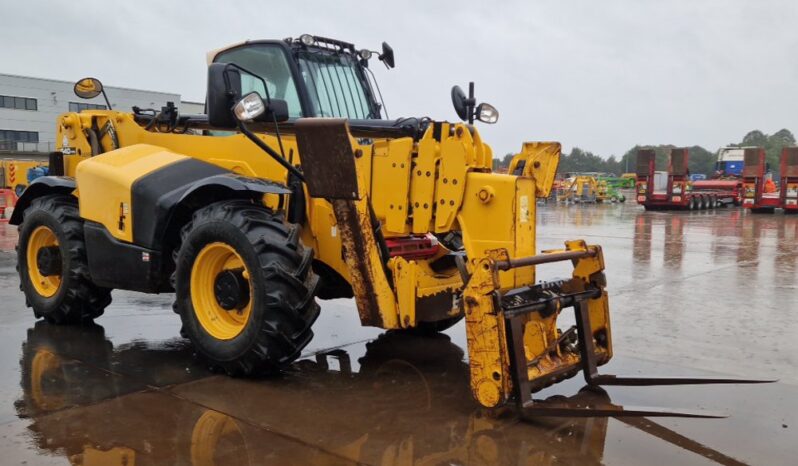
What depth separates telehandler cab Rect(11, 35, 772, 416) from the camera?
178 inches

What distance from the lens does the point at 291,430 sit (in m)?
4.05

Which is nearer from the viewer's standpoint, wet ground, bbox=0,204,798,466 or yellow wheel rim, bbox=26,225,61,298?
wet ground, bbox=0,204,798,466

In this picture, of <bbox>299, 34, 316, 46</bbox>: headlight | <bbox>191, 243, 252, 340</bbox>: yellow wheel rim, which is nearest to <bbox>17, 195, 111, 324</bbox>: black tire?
<bbox>191, 243, 252, 340</bbox>: yellow wheel rim

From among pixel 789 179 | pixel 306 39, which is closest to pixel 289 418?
pixel 306 39

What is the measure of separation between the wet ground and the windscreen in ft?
6.66

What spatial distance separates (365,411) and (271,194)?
1.85 m

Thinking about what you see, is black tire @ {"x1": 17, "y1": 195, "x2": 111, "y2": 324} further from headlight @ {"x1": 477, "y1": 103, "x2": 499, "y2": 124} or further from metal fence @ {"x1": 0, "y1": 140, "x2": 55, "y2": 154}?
metal fence @ {"x1": 0, "y1": 140, "x2": 55, "y2": 154}

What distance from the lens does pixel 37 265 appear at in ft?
22.2

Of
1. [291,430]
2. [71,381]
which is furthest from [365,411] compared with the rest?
[71,381]

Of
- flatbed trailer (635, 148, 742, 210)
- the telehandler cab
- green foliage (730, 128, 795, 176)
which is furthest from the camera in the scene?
green foliage (730, 128, 795, 176)

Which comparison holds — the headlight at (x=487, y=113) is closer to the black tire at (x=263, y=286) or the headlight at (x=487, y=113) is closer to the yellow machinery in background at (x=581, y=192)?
the black tire at (x=263, y=286)

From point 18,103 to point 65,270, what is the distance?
6287 cm

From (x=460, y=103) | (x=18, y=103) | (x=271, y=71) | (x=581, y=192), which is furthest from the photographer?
(x=18, y=103)

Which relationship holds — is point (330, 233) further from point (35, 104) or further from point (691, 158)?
point (691, 158)
